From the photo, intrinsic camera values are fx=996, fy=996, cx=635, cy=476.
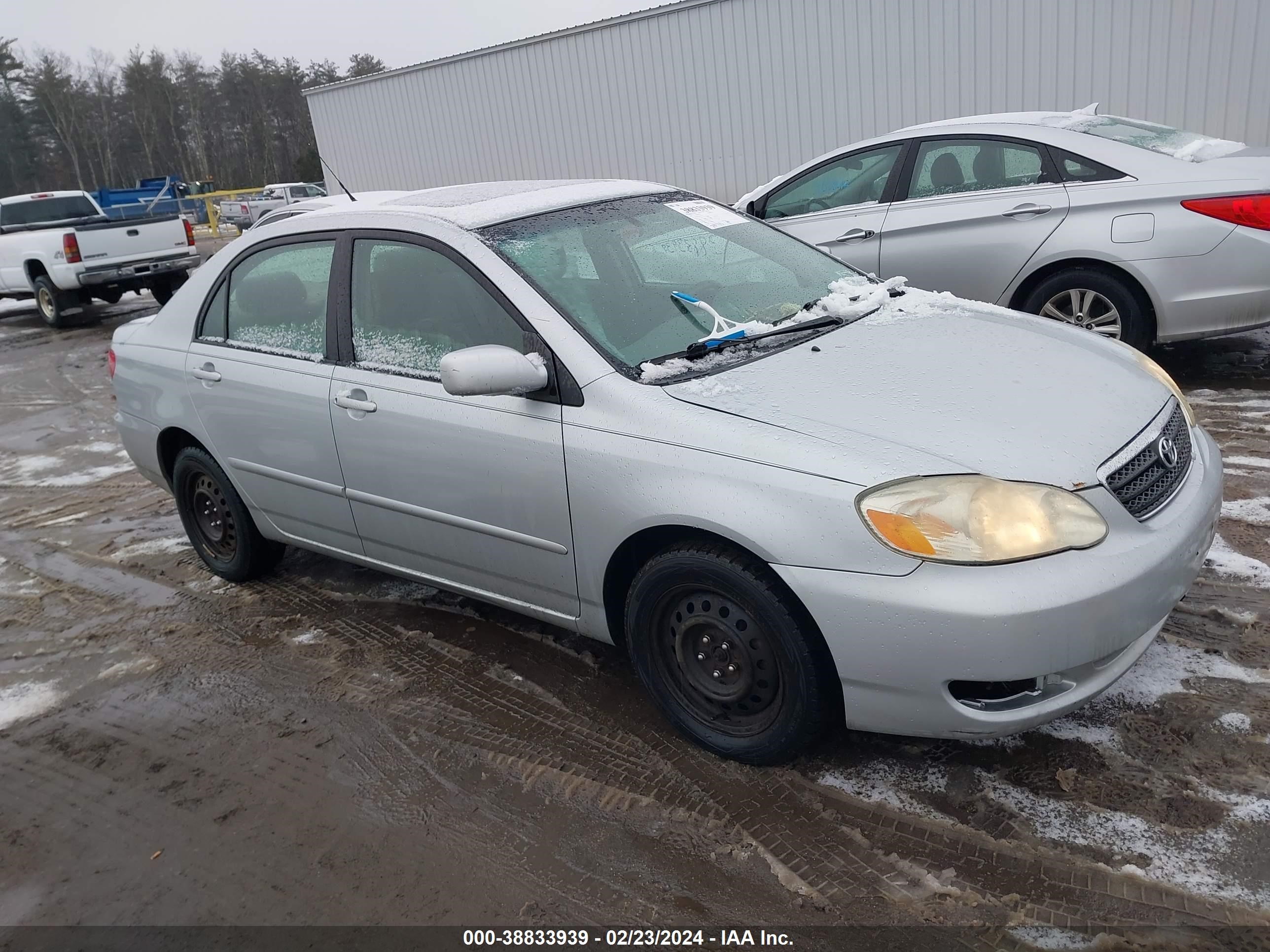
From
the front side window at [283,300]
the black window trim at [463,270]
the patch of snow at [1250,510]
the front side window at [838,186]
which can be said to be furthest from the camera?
the front side window at [838,186]

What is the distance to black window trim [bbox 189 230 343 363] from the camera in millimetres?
3904

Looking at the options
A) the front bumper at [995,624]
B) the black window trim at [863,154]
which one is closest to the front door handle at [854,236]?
the black window trim at [863,154]

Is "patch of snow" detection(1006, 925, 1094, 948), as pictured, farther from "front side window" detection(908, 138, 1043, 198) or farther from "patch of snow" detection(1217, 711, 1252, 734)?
"front side window" detection(908, 138, 1043, 198)

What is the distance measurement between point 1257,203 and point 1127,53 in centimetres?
645

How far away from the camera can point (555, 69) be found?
15.9 meters

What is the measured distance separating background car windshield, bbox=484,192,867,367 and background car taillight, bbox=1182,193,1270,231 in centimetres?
276

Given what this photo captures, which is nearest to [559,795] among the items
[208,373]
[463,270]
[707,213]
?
[463,270]

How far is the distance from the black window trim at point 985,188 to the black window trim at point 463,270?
13.2 feet

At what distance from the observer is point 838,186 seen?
6.96 meters

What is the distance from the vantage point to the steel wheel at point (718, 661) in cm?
283

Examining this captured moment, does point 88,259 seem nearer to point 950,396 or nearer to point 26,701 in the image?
point 26,701

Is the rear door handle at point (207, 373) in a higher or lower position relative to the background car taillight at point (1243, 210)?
lower

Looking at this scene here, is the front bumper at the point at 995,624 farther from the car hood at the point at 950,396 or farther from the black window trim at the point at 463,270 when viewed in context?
the black window trim at the point at 463,270

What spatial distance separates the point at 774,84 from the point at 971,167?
802cm
